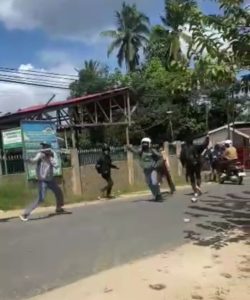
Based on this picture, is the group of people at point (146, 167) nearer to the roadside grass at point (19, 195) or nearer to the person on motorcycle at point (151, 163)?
the person on motorcycle at point (151, 163)

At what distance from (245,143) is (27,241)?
38.8 metres

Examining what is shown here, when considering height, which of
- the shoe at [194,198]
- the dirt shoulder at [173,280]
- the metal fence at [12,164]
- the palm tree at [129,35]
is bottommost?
the dirt shoulder at [173,280]

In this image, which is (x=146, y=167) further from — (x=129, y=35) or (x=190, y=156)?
(x=129, y=35)

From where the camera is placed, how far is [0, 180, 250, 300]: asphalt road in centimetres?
785

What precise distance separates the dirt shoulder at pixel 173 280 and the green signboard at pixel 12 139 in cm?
1037

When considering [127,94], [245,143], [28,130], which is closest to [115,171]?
[28,130]

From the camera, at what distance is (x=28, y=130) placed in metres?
18.5

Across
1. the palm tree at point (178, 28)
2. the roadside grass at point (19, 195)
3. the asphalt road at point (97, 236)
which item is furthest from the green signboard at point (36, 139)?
the palm tree at point (178, 28)

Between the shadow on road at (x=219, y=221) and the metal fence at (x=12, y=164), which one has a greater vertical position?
the metal fence at (x=12, y=164)

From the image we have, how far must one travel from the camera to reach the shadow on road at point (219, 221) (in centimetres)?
1022

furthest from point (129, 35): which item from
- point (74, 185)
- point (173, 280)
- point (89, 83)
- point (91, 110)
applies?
point (173, 280)

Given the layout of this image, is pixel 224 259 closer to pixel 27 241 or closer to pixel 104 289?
pixel 104 289

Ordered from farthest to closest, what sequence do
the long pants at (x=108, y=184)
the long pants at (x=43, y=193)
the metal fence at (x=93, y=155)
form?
the metal fence at (x=93, y=155) < the long pants at (x=108, y=184) < the long pants at (x=43, y=193)

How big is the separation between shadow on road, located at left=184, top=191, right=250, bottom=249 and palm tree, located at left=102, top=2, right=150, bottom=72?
42.0 m
